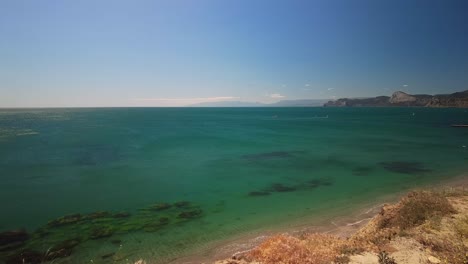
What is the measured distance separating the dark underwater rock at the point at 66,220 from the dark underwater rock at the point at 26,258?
12.1 feet

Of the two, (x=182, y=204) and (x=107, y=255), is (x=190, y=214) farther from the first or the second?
(x=107, y=255)

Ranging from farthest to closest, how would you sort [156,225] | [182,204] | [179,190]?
[179,190]
[182,204]
[156,225]

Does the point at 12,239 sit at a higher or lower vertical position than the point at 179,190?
higher

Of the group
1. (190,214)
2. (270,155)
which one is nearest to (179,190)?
(190,214)

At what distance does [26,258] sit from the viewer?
40.3ft

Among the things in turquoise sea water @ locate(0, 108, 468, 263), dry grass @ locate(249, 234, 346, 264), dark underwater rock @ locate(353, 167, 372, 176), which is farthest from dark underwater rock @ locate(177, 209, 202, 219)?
dark underwater rock @ locate(353, 167, 372, 176)

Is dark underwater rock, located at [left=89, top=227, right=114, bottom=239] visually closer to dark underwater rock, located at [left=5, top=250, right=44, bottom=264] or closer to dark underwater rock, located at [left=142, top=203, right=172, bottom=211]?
dark underwater rock, located at [left=5, top=250, right=44, bottom=264]

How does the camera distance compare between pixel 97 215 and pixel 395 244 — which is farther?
pixel 97 215

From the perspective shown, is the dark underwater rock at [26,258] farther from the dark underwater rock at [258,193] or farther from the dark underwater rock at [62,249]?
the dark underwater rock at [258,193]

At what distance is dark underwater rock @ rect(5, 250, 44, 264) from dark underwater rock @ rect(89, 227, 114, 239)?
2.54 meters

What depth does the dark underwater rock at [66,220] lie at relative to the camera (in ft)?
54.4

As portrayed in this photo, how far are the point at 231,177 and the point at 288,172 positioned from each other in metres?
6.94

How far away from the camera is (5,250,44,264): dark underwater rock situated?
476 inches

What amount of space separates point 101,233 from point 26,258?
357 centimetres
